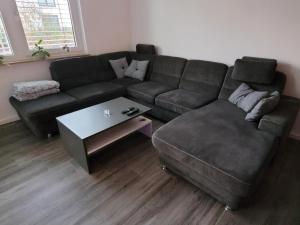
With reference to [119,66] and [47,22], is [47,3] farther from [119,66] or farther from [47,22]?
[119,66]

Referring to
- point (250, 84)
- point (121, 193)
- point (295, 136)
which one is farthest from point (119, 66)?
point (295, 136)

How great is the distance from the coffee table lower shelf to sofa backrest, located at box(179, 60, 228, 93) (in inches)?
41.6

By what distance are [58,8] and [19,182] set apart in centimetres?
258

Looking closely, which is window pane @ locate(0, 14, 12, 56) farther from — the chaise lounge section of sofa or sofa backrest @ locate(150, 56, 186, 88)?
the chaise lounge section of sofa

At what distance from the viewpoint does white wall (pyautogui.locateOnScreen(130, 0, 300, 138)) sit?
2.22 meters

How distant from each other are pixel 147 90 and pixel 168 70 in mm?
607

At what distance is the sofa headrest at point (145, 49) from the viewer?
3.59m

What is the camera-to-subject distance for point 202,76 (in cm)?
288

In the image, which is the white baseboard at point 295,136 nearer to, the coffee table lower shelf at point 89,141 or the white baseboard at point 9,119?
the coffee table lower shelf at point 89,141

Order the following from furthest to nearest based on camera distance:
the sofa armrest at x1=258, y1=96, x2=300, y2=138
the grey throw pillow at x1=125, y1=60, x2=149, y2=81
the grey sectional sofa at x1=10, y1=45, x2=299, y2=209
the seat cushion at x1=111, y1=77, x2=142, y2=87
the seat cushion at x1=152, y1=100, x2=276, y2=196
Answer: the grey throw pillow at x1=125, y1=60, x2=149, y2=81, the seat cushion at x1=111, y1=77, x2=142, y2=87, the sofa armrest at x1=258, y1=96, x2=300, y2=138, the grey sectional sofa at x1=10, y1=45, x2=299, y2=209, the seat cushion at x1=152, y1=100, x2=276, y2=196

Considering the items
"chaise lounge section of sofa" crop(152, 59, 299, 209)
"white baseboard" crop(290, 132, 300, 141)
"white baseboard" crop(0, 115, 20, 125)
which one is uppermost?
"chaise lounge section of sofa" crop(152, 59, 299, 209)

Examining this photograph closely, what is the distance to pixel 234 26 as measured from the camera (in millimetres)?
2582

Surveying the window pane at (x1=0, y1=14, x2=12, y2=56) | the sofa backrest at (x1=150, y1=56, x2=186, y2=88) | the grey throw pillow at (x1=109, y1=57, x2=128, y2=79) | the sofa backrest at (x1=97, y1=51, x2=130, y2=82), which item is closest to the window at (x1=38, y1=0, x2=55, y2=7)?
the window pane at (x1=0, y1=14, x2=12, y2=56)

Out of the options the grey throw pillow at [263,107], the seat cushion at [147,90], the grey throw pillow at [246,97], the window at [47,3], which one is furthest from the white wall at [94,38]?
the grey throw pillow at [263,107]
